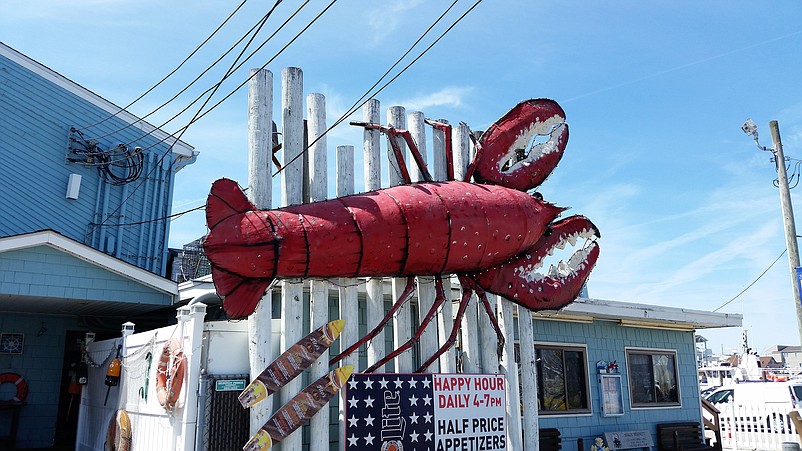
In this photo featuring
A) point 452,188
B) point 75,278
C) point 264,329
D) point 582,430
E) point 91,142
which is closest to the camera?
point 264,329

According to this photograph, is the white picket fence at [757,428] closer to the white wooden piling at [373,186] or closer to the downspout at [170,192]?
the white wooden piling at [373,186]

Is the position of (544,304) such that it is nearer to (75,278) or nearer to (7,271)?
(75,278)

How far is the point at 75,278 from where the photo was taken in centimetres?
709

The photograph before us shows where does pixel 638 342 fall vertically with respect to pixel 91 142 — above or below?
below

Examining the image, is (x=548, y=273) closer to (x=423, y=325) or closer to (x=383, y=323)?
(x=423, y=325)

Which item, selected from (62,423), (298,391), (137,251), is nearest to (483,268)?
(298,391)

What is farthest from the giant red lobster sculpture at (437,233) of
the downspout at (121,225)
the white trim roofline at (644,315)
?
the downspout at (121,225)

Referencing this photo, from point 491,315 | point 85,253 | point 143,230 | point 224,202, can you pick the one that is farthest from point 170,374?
point 143,230

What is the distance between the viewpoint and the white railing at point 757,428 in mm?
12438

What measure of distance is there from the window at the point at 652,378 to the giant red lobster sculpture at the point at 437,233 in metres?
4.30

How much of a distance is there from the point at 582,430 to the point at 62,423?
7.67m

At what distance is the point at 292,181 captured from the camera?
5.64 m

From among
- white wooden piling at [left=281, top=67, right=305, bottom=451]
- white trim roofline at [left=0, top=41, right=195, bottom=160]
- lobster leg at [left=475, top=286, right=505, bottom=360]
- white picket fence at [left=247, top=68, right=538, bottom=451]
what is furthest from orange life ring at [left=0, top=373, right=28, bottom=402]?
lobster leg at [left=475, top=286, right=505, bottom=360]

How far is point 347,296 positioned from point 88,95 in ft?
28.4
